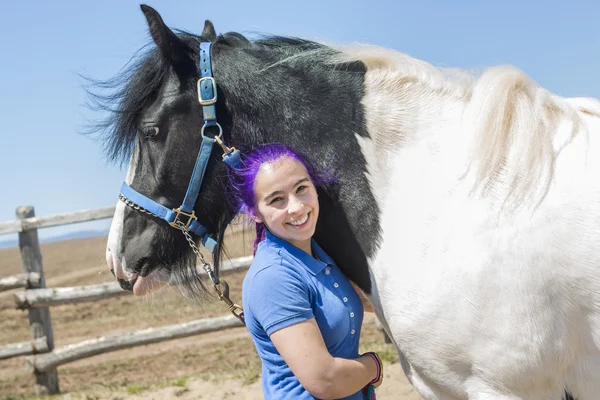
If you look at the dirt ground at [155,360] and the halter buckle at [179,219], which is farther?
the dirt ground at [155,360]

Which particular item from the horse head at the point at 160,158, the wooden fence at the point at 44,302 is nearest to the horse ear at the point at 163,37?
the horse head at the point at 160,158

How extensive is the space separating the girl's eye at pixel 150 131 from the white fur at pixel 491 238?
2.51 feet

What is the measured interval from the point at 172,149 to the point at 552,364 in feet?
4.77

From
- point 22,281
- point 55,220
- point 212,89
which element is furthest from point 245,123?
point 22,281

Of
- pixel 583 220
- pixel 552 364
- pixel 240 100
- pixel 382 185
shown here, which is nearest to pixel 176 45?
pixel 240 100

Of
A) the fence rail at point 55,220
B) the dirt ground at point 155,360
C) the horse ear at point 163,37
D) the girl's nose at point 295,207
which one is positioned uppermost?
the horse ear at point 163,37

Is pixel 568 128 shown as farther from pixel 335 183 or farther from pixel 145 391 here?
pixel 145 391

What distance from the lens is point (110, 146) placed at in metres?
2.52

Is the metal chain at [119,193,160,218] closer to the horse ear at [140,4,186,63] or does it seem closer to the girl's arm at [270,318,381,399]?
the horse ear at [140,4,186,63]

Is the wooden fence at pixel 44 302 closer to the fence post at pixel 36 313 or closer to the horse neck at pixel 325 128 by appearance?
the fence post at pixel 36 313

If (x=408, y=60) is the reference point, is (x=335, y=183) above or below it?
below

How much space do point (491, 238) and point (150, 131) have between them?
127cm

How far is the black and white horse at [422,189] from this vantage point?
69.0 inches

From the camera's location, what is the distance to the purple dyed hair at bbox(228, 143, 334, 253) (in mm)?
1975
